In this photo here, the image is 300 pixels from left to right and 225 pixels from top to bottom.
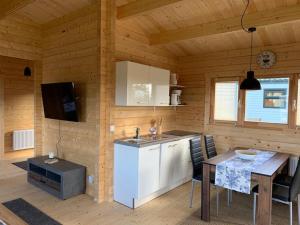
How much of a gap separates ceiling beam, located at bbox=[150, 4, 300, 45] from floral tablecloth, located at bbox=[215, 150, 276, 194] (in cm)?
181

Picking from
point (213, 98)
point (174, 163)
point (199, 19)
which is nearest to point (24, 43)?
point (199, 19)

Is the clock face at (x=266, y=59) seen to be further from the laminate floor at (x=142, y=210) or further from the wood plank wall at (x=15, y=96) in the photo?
the wood plank wall at (x=15, y=96)

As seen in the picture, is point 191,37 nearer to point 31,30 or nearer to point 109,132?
point 109,132

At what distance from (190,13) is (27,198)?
3654mm

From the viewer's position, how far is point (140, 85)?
359 centimetres

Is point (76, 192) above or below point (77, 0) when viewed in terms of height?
below

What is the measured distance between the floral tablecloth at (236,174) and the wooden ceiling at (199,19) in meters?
1.81

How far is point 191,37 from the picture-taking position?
3.75m

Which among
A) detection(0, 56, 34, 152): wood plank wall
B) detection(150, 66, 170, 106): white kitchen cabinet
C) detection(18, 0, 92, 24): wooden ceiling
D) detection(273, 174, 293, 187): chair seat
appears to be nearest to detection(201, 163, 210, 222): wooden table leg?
detection(273, 174, 293, 187): chair seat

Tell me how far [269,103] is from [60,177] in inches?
140

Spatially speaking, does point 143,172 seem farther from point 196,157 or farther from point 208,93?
point 208,93

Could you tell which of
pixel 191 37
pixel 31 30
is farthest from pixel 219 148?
pixel 31 30

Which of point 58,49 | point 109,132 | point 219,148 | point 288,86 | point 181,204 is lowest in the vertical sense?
point 181,204

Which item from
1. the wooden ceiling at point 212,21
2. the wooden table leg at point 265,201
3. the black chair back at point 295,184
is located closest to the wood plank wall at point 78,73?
the wooden ceiling at point 212,21
